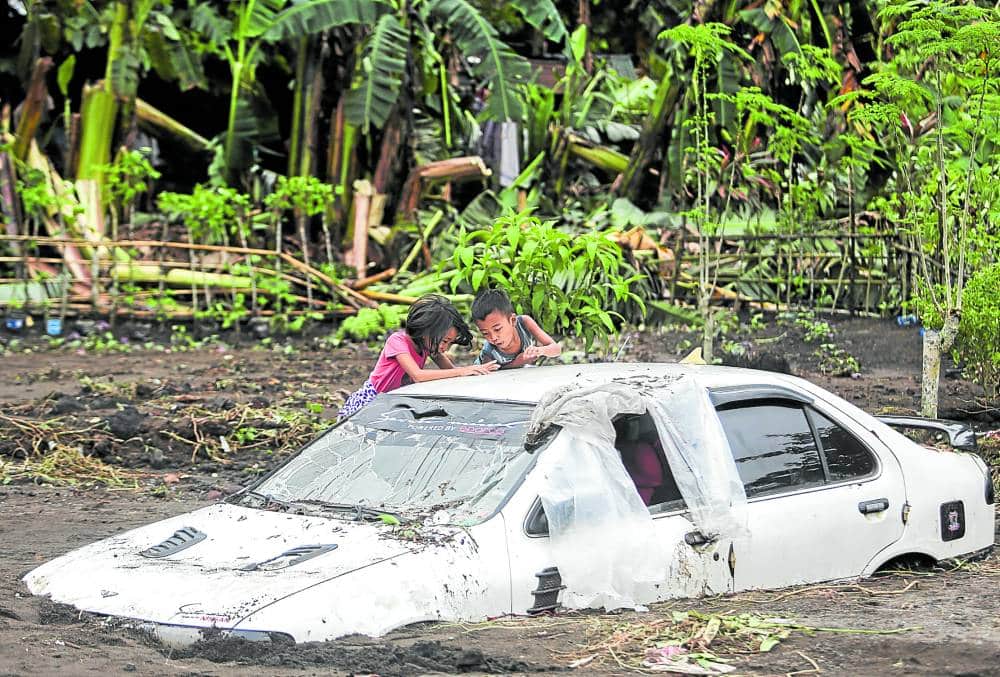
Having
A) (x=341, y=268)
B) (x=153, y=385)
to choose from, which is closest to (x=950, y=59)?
(x=153, y=385)

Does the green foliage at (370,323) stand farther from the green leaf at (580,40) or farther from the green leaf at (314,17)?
the green leaf at (580,40)

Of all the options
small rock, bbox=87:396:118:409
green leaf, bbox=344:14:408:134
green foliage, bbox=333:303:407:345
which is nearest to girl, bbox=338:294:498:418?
small rock, bbox=87:396:118:409

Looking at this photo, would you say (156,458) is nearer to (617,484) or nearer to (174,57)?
(617,484)

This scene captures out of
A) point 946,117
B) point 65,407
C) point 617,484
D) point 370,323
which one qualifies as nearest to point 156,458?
point 65,407

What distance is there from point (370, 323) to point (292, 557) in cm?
1204

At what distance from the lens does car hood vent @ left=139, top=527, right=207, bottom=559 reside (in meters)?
4.92

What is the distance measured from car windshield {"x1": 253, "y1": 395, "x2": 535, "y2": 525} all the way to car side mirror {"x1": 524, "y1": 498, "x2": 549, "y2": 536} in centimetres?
13

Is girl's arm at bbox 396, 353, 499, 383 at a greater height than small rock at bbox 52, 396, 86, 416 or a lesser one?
greater

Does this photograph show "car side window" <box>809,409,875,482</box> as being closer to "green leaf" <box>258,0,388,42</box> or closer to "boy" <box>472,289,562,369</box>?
"boy" <box>472,289,562,369</box>

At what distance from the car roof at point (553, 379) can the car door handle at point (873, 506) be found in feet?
2.08

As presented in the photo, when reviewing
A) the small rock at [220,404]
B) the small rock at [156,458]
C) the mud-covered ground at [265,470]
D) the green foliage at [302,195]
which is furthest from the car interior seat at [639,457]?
the green foliage at [302,195]

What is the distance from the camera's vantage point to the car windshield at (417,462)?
497 cm

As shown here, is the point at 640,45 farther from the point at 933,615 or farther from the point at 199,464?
the point at 933,615

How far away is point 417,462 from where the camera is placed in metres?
5.25
